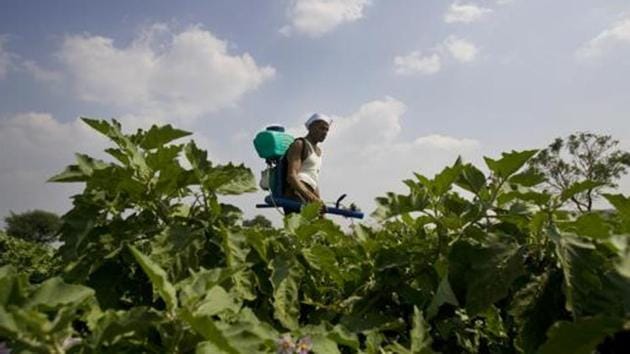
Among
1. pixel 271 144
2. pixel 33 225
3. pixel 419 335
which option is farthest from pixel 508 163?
pixel 33 225

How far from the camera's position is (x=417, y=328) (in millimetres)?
1271

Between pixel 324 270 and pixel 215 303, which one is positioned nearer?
pixel 215 303

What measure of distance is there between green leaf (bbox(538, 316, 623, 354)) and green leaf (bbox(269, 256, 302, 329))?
63 cm

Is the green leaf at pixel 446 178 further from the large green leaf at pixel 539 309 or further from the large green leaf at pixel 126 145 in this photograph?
the large green leaf at pixel 126 145

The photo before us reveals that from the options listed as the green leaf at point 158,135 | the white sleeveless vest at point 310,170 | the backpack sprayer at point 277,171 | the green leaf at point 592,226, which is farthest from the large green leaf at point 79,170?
the white sleeveless vest at point 310,170

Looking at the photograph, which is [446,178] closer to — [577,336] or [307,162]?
[577,336]

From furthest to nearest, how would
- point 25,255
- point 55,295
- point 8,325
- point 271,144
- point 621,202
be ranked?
1. point 25,255
2. point 271,144
3. point 621,202
4. point 55,295
5. point 8,325

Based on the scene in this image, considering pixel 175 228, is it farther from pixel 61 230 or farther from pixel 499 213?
pixel 499 213

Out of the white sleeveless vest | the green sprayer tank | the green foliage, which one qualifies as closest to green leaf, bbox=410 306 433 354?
the white sleeveless vest

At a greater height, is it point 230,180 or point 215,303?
point 230,180

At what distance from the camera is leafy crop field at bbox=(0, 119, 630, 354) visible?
104 centimetres

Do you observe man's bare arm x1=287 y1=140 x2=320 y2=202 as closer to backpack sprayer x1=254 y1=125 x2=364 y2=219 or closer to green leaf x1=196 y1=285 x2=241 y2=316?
backpack sprayer x1=254 y1=125 x2=364 y2=219

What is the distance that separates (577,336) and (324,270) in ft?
2.76

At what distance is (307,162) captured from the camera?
6.76 metres
